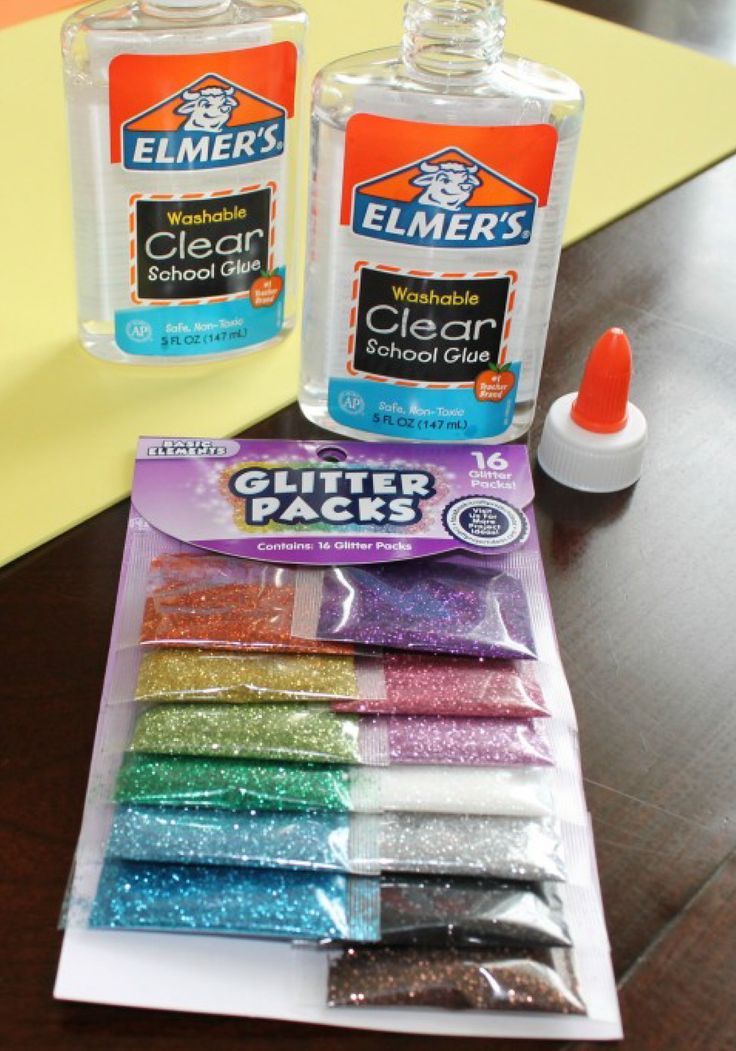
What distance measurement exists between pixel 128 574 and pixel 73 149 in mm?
253

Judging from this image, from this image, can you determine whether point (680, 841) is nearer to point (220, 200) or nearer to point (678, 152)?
point (220, 200)

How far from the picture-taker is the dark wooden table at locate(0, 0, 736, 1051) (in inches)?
18.8

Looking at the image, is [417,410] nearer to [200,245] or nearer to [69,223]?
[200,245]

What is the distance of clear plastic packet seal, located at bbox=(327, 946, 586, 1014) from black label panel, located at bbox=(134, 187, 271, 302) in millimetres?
423

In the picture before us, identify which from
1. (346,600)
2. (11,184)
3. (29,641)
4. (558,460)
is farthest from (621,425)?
(11,184)

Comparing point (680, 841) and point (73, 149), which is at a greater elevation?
point (73, 149)

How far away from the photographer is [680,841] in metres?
0.55

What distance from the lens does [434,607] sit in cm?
62

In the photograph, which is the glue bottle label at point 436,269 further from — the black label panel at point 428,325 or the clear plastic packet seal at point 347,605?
the clear plastic packet seal at point 347,605

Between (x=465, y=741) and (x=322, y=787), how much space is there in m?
0.06

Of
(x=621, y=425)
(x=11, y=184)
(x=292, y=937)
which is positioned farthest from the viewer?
(x=11, y=184)

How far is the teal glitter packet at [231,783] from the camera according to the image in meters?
0.52

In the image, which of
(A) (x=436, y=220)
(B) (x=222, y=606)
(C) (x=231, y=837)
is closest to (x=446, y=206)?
(A) (x=436, y=220)

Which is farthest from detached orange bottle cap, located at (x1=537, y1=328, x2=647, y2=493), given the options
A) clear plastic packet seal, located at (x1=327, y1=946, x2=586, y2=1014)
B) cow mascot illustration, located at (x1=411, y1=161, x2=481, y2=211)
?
clear plastic packet seal, located at (x1=327, y1=946, x2=586, y2=1014)
